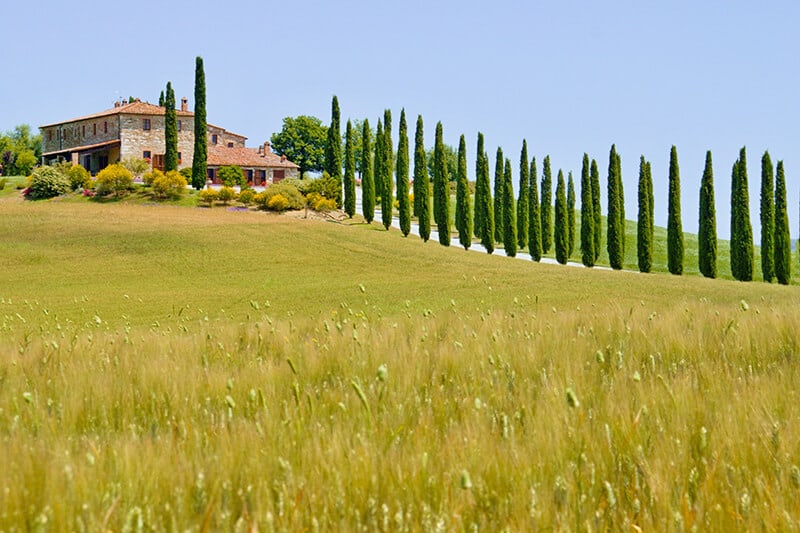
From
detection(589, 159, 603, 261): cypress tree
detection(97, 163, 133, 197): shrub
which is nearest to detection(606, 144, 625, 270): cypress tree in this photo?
detection(589, 159, 603, 261): cypress tree

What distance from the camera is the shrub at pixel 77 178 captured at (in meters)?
60.7

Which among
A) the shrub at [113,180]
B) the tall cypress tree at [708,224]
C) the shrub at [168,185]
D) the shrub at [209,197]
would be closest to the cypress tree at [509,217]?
the tall cypress tree at [708,224]

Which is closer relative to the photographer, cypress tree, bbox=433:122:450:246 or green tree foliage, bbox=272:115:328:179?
cypress tree, bbox=433:122:450:246

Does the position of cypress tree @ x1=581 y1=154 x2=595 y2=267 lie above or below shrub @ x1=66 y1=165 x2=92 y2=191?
below

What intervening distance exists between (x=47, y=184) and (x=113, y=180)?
221 inches

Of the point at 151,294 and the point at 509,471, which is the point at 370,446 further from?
the point at 151,294

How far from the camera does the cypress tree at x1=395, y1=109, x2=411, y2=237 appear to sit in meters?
52.1

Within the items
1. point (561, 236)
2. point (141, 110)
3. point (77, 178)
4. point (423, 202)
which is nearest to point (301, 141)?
point (141, 110)

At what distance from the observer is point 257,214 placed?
2092 inches

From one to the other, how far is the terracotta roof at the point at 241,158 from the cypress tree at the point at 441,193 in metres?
33.3

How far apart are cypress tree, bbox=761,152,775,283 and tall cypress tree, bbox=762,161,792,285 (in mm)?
307

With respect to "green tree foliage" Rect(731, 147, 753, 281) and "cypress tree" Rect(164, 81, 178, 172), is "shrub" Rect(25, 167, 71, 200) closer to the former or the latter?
"cypress tree" Rect(164, 81, 178, 172)

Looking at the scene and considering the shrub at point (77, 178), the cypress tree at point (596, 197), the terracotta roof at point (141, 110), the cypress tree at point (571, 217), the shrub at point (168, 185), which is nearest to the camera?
the cypress tree at point (596, 197)

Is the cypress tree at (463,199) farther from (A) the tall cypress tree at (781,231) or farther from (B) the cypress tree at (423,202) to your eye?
(A) the tall cypress tree at (781,231)
